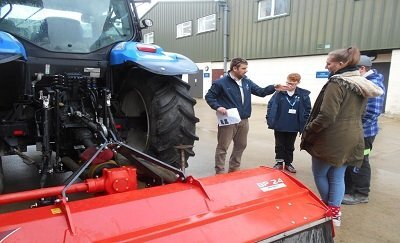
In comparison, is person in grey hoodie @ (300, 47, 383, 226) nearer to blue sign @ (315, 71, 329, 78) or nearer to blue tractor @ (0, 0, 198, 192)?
blue tractor @ (0, 0, 198, 192)

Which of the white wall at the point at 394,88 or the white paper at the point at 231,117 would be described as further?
the white wall at the point at 394,88

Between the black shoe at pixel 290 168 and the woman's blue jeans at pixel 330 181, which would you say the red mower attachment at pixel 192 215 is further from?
the black shoe at pixel 290 168

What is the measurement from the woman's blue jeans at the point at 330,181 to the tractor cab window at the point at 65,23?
2.19m

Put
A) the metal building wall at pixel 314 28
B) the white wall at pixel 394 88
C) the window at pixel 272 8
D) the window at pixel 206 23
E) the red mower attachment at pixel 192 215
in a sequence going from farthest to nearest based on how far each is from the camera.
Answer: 1. the window at pixel 206 23
2. the window at pixel 272 8
3. the metal building wall at pixel 314 28
4. the white wall at pixel 394 88
5. the red mower attachment at pixel 192 215

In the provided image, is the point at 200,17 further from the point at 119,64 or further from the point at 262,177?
the point at 262,177

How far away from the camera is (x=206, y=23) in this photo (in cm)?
1554

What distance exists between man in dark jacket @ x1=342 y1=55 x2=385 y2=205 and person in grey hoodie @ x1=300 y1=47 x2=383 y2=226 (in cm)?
53

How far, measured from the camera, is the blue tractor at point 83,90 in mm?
2689

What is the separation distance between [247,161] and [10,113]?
2.95 m

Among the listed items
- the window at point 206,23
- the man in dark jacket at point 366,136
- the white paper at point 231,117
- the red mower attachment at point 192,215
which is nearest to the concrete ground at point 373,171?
the man in dark jacket at point 366,136

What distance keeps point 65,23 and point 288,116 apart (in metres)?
2.59

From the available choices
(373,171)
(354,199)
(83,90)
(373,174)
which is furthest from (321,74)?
(83,90)

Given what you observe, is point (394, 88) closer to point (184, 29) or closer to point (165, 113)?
point (165, 113)

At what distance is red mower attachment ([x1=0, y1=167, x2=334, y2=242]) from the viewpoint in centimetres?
136
